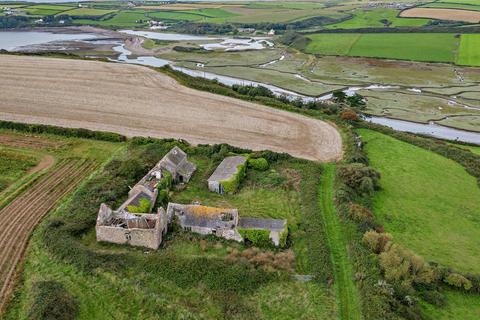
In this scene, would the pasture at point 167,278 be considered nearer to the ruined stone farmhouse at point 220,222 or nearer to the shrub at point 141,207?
the ruined stone farmhouse at point 220,222

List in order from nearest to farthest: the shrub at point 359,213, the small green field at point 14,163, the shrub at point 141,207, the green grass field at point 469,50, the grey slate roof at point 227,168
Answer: the shrub at point 141,207
the shrub at point 359,213
the grey slate roof at point 227,168
the small green field at point 14,163
the green grass field at point 469,50

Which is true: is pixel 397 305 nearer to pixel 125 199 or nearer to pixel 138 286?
pixel 138 286

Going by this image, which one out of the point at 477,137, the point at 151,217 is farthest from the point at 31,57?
the point at 477,137

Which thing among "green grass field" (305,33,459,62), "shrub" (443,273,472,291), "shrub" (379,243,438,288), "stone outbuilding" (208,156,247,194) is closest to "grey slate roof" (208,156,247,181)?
"stone outbuilding" (208,156,247,194)

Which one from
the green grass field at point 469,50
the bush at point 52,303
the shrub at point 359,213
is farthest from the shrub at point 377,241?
the green grass field at point 469,50

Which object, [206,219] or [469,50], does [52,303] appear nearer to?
[206,219]

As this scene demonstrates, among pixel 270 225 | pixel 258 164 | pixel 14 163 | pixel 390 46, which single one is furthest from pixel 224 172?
pixel 390 46
